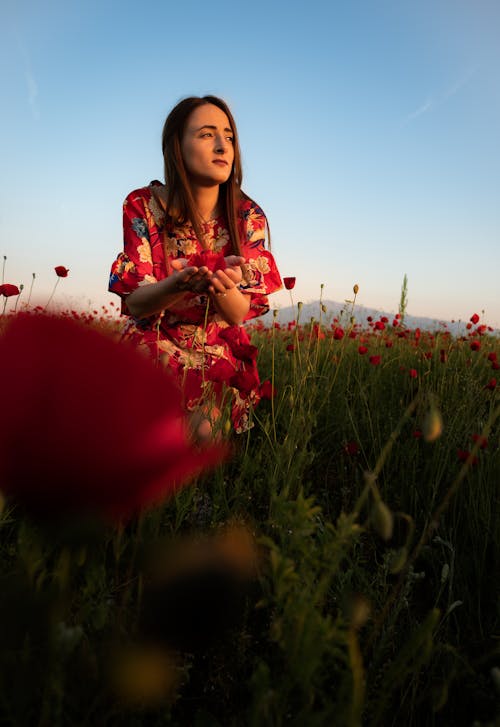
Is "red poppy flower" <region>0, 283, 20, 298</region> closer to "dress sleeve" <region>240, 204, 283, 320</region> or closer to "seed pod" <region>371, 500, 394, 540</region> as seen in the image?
"dress sleeve" <region>240, 204, 283, 320</region>

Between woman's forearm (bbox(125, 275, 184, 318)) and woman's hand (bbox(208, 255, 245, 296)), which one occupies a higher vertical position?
woman's hand (bbox(208, 255, 245, 296))

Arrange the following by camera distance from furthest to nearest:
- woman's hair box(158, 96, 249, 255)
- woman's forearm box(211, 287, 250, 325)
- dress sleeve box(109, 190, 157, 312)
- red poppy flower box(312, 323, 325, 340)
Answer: woman's hair box(158, 96, 249, 255)
dress sleeve box(109, 190, 157, 312)
woman's forearm box(211, 287, 250, 325)
red poppy flower box(312, 323, 325, 340)

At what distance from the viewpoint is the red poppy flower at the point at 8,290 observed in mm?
2283

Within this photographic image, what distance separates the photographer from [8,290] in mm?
2293

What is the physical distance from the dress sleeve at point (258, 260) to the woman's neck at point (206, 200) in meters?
0.17

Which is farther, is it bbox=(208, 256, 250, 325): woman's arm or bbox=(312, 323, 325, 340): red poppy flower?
bbox=(312, 323, 325, 340): red poppy flower

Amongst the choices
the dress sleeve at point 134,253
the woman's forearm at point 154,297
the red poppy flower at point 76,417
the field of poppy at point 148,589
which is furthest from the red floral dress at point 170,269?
the red poppy flower at point 76,417

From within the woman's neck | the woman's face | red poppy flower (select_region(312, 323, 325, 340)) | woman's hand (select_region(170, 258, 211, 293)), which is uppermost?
the woman's face

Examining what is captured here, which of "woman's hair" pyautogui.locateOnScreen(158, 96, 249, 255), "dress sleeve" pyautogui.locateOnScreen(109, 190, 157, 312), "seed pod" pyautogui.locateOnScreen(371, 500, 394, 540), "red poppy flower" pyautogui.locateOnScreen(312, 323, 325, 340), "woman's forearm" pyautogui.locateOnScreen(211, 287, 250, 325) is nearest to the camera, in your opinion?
"seed pod" pyautogui.locateOnScreen(371, 500, 394, 540)

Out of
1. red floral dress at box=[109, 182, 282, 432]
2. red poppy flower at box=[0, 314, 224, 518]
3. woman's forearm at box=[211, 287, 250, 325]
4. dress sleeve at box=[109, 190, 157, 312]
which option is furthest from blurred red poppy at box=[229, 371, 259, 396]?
Answer: red poppy flower at box=[0, 314, 224, 518]

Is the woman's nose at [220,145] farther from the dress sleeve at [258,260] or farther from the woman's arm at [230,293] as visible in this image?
the woman's arm at [230,293]

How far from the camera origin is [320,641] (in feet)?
1.62

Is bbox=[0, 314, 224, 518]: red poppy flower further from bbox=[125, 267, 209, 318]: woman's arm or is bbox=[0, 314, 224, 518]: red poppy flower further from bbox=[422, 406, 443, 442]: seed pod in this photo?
bbox=[125, 267, 209, 318]: woman's arm

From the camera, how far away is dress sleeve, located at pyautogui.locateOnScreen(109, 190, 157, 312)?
2.20 metres
